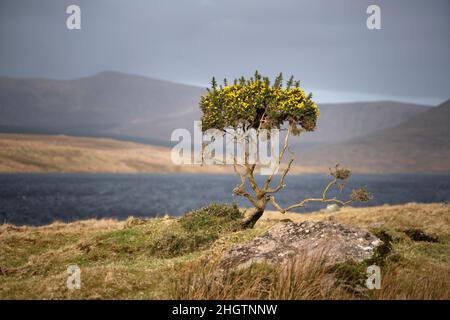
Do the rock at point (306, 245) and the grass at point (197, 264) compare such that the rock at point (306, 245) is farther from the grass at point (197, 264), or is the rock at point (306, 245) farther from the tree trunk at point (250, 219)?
the tree trunk at point (250, 219)

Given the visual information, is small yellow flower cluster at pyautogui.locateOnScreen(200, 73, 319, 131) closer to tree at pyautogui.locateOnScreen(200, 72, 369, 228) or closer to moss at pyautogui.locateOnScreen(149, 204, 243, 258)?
tree at pyautogui.locateOnScreen(200, 72, 369, 228)

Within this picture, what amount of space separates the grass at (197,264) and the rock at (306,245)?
0.69m

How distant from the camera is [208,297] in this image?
10.9m

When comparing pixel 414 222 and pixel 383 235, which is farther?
pixel 414 222

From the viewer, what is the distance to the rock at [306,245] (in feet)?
47.5

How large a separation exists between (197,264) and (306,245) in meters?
3.81

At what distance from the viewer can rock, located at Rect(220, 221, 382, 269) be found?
14.5 metres

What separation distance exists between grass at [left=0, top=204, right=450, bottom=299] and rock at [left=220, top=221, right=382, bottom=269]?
688 millimetres

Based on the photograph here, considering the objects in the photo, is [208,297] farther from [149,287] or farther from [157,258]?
[157,258]

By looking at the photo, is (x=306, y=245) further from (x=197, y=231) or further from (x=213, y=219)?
(x=213, y=219)

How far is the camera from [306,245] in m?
15.2

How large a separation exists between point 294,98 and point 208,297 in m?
17.1

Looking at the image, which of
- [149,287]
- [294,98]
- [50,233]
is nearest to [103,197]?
[50,233]

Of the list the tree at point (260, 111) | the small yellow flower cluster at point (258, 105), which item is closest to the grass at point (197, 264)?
the tree at point (260, 111)
